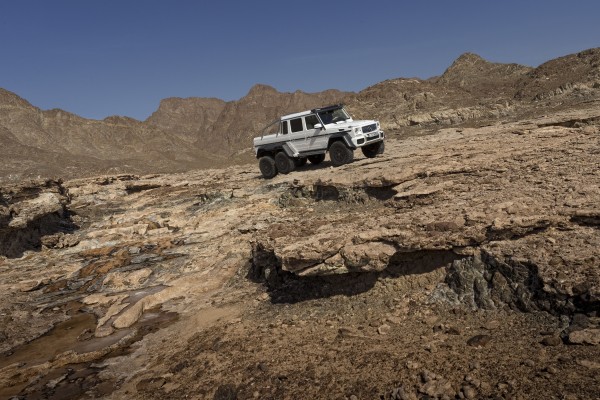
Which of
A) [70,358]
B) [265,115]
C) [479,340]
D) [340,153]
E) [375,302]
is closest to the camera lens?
[479,340]

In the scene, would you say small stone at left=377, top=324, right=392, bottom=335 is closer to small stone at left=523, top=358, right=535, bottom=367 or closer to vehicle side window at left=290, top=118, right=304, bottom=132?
small stone at left=523, top=358, right=535, bottom=367

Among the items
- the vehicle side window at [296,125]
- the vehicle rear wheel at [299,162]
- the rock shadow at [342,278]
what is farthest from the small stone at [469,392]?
the vehicle rear wheel at [299,162]

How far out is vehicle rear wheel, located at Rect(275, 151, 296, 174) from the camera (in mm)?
14720

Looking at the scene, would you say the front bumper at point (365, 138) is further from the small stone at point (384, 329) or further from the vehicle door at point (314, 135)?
the small stone at point (384, 329)

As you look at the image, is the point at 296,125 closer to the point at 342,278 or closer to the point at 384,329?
the point at 342,278

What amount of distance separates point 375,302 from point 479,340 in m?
1.63

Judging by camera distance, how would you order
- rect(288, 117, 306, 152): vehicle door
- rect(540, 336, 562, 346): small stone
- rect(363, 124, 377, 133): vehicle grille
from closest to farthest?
1. rect(540, 336, 562, 346): small stone
2. rect(363, 124, 377, 133): vehicle grille
3. rect(288, 117, 306, 152): vehicle door

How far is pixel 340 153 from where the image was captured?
13289mm

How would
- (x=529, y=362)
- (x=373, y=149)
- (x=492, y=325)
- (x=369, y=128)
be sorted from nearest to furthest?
1. (x=529, y=362)
2. (x=492, y=325)
3. (x=369, y=128)
4. (x=373, y=149)

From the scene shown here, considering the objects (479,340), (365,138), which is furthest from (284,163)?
(479,340)

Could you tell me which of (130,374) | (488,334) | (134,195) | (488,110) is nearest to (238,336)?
(130,374)

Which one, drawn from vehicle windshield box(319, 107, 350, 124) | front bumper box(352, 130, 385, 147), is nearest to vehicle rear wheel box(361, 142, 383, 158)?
front bumper box(352, 130, 385, 147)

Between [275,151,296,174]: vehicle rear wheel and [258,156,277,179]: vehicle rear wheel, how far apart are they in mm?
176

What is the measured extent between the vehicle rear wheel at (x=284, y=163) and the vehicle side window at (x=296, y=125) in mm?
1025
